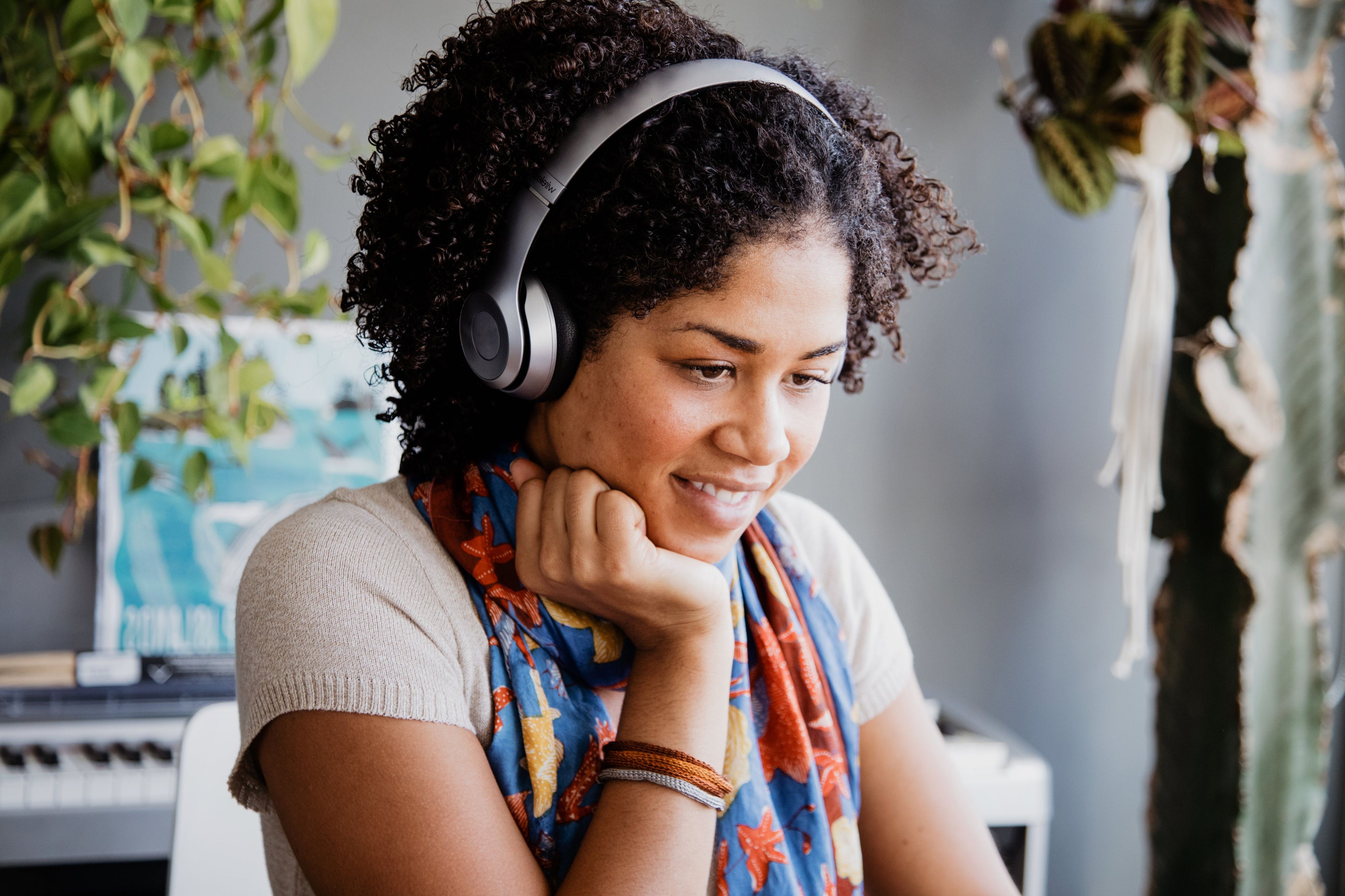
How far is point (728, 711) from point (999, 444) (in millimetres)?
1573

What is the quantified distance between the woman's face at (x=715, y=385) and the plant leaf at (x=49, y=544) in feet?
4.28

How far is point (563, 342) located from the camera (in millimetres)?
→ 874

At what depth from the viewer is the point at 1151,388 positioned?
194 cm

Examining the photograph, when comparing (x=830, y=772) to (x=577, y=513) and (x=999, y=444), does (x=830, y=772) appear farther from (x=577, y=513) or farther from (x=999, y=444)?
(x=999, y=444)

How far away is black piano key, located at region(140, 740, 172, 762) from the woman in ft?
2.82

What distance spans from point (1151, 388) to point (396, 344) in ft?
4.79

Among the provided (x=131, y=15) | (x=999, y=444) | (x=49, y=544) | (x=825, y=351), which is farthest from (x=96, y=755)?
(x=999, y=444)

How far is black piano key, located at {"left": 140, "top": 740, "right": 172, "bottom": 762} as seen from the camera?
1.71 m

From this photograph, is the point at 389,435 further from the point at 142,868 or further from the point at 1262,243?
the point at 1262,243

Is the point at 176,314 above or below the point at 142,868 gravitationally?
above

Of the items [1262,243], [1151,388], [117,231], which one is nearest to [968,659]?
[1151,388]

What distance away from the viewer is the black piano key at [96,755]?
1675mm

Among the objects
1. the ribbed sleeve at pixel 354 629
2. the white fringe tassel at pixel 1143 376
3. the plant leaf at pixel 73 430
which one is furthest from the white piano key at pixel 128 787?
the white fringe tassel at pixel 1143 376

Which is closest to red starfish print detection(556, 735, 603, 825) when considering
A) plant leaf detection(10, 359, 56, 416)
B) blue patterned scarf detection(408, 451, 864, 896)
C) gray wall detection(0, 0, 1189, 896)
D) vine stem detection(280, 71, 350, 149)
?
blue patterned scarf detection(408, 451, 864, 896)
